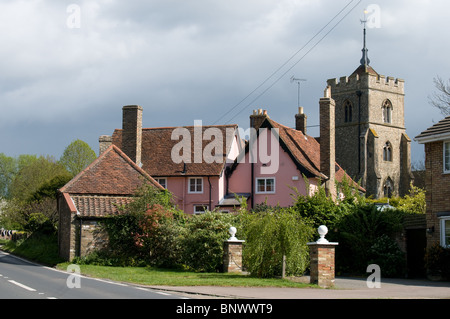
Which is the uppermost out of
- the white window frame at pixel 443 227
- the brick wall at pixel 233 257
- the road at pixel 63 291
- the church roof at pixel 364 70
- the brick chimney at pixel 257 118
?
the church roof at pixel 364 70

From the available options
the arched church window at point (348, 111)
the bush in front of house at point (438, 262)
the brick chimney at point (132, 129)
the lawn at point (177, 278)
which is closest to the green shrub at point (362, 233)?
the bush in front of house at point (438, 262)

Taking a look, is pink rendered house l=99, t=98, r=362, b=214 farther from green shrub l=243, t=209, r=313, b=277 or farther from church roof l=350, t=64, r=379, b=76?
church roof l=350, t=64, r=379, b=76

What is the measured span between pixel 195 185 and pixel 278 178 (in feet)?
21.5

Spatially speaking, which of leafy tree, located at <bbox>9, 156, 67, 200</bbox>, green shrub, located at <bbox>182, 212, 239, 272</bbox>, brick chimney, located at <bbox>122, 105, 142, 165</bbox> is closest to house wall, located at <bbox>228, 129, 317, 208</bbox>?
brick chimney, located at <bbox>122, 105, 142, 165</bbox>

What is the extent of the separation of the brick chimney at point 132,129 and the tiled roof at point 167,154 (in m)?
7.68

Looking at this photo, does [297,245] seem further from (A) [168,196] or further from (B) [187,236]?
(A) [168,196]

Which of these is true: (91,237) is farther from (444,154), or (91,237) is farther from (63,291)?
(444,154)

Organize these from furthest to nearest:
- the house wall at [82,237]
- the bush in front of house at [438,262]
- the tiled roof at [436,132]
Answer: the house wall at [82,237] < the tiled roof at [436,132] < the bush in front of house at [438,262]

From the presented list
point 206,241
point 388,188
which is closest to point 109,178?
point 206,241

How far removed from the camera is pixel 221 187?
47.3 meters

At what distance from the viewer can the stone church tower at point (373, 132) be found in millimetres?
76438

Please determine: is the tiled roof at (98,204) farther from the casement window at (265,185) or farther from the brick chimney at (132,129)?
the casement window at (265,185)

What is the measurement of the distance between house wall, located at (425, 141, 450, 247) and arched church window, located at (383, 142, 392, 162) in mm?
52771

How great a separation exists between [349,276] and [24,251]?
22.3 m
